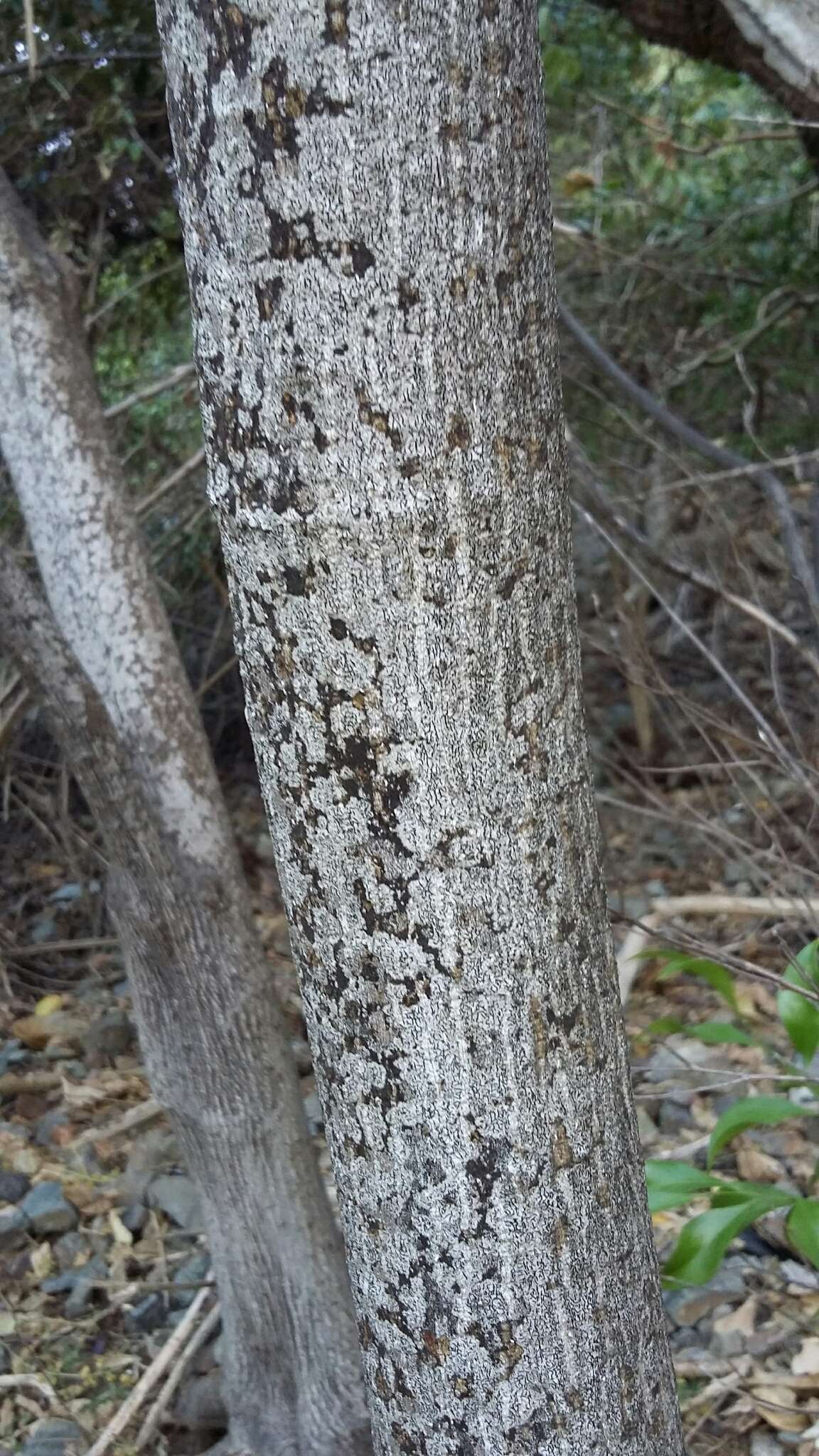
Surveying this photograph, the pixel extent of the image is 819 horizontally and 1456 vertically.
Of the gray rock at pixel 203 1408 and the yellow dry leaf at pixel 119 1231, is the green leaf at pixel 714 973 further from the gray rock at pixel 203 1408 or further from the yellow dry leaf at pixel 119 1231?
the yellow dry leaf at pixel 119 1231

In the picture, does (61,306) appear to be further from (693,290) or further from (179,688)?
(693,290)

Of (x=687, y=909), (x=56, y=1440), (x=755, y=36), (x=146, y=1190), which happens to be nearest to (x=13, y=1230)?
(x=146, y=1190)

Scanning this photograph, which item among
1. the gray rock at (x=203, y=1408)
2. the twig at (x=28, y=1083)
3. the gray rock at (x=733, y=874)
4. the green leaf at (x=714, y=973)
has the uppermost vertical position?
the green leaf at (x=714, y=973)

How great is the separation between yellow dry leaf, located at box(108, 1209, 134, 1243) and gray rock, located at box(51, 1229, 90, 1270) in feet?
0.22

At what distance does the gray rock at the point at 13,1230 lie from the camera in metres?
3.11

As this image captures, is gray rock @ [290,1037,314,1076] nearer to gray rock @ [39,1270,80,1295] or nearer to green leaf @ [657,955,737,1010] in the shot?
gray rock @ [39,1270,80,1295]

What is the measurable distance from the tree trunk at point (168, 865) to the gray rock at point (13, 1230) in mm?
993

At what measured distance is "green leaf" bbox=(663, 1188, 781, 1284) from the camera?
86.4 inches

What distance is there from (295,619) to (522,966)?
1.17 feet

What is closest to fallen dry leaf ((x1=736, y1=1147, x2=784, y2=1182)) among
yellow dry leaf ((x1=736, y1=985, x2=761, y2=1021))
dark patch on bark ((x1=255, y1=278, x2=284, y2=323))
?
yellow dry leaf ((x1=736, y1=985, x2=761, y2=1021))

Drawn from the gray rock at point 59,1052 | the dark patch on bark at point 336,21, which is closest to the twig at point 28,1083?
the gray rock at point 59,1052

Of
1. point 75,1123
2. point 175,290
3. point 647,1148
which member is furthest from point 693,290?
point 75,1123

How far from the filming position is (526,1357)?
1.17 metres

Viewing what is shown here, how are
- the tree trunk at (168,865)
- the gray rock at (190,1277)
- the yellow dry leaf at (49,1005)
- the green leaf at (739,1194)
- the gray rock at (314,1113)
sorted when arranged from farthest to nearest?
the yellow dry leaf at (49,1005)
the gray rock at (314,1113)
the gray rock at (190,1277)
the green leaf at (739,1194)
the tree trunk at (168,865)
